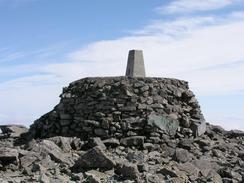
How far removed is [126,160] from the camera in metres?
13.5

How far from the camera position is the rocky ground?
11.8 m

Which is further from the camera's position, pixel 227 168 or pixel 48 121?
pixel 48 121

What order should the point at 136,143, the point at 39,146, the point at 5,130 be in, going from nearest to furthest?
the point at 39,146 < the point at 136,143 < the point at 5,130

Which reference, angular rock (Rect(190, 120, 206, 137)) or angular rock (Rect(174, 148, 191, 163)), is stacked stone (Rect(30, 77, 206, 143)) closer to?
angular rock (Rect(190, 120, 206, 137))

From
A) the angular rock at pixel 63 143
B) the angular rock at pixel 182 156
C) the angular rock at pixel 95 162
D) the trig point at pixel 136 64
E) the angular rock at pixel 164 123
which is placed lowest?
the angular rock at pixel 182 156

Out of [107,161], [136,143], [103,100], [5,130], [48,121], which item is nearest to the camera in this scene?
[107,161]

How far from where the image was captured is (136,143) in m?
15.3

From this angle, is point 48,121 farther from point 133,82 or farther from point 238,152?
point 238,152

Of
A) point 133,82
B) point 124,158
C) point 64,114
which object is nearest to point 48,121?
point 64,114

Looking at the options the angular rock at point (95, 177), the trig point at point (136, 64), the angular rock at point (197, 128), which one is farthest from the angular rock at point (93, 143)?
the trig point at point (136, 64)

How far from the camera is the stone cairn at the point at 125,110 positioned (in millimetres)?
15922

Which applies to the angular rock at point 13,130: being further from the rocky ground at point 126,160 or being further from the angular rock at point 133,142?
the angular rock at point 133,142

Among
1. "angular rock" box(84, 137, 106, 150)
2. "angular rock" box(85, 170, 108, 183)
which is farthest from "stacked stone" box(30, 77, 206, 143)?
"angular rock" box(85, 170, 108, 183)

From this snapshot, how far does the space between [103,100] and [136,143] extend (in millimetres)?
1919
